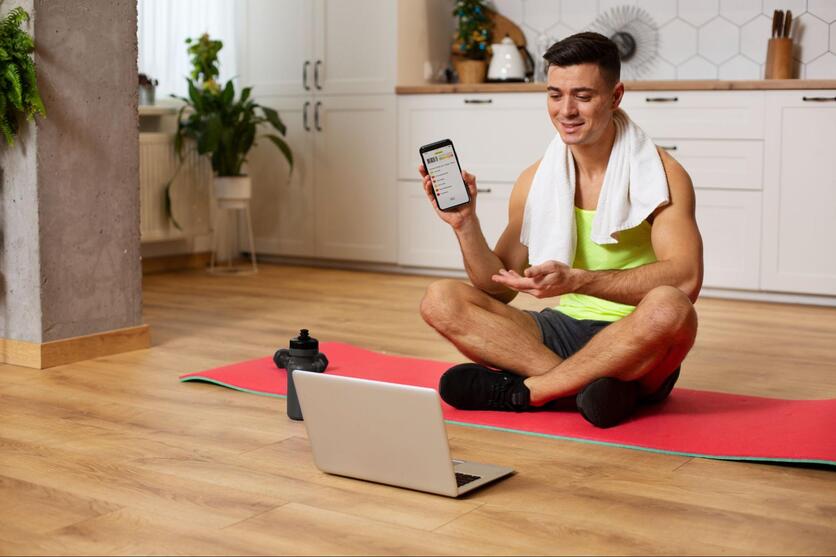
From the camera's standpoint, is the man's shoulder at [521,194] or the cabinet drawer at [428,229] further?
the cabinet drawer at [428,229]

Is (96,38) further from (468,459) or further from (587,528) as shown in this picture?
(587,528)

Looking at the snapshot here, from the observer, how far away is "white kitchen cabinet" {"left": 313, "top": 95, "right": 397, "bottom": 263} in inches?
217

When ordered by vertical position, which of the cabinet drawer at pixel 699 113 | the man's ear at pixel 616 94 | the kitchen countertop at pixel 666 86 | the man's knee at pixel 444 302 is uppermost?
the kitchen countertop at pixel 666 86

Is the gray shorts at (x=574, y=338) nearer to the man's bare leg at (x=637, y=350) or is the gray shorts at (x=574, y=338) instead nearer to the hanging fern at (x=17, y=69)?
the man's bare leg at (x=637, y=350)

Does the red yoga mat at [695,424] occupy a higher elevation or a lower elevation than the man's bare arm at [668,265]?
lower

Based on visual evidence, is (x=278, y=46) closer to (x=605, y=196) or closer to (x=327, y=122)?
(x=327, y=122)

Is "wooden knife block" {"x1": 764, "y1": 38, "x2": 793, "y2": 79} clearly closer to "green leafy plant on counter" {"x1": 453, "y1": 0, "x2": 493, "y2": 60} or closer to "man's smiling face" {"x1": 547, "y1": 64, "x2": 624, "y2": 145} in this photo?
"green leafy plant on counter" {"x1": 453, "y1": 0, "x2": 493, "y2": 60}

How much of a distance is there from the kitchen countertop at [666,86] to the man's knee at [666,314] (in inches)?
93.4

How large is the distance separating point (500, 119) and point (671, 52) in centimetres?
89

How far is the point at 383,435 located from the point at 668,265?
858 millimetres

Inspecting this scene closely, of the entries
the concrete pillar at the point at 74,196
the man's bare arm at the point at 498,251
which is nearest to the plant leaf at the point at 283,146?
the concrete pillar at the point at 74,196

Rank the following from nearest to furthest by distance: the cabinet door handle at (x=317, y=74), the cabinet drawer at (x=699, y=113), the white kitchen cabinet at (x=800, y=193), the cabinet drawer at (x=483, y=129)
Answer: the white kitchen cabinet at (x=800, y=193) → the cabinet drawer at (x=699, y=113) → the cabinet drawer at (x=483, y=129) → the cabinet door handle at (x=317, y=74)

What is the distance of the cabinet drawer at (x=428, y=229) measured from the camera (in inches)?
205

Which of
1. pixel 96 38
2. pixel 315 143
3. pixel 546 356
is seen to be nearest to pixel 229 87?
pixel 315 143
